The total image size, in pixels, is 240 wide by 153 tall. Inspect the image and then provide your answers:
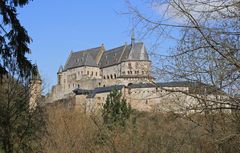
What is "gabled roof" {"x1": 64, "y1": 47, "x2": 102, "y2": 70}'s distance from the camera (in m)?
84.9

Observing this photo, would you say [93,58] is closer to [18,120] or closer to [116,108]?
[116,108]

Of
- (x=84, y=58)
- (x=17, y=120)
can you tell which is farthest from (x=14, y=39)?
(x=84, y=58)

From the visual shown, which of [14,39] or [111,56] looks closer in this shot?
[14,39]

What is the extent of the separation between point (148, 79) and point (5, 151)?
8.72 meters

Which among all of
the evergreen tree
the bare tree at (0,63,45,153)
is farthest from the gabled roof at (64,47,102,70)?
the bare tree at (0,63,45,153)

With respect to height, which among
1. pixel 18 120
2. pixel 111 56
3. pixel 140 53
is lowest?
pixel 18 120

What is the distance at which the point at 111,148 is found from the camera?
15719 mm

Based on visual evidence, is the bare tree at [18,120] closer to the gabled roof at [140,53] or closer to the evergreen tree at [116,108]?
the gabled roof at [140,53]

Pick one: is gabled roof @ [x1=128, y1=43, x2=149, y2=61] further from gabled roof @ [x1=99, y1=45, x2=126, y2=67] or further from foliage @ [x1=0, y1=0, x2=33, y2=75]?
gabled roof @ [x1=99, y1=45, x2=126, y2=67]

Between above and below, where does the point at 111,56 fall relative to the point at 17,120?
above

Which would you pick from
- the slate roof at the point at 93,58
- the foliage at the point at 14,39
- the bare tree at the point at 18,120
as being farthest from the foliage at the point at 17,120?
the slate roof at the point at 93,58

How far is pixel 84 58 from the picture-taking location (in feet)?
283

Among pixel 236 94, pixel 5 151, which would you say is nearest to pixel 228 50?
pixel 236 94

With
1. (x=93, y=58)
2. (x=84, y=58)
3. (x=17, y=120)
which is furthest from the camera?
(x=93, y=58)
